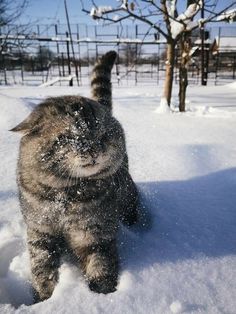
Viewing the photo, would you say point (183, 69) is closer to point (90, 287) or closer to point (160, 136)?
point (160, 136)

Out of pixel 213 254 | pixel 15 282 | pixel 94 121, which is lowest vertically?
pixel 15 282

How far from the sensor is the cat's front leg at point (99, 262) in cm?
170

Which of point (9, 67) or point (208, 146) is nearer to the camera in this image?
point (208, 146)

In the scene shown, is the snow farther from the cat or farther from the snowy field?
the cat

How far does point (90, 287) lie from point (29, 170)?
27.1 inches

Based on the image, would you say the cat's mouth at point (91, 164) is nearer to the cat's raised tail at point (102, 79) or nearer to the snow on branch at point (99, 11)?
the cat's raised tail at point (102, 79)

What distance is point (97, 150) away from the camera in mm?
1432

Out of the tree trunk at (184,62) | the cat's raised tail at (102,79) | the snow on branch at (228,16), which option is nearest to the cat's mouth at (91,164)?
the cat's raised tail at (102,79)

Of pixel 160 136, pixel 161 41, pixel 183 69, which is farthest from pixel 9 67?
pixel 160 136

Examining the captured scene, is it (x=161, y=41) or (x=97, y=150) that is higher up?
(x=161, y=41)

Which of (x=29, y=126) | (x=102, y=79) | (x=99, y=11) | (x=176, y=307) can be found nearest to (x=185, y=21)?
(x=99, y=11)

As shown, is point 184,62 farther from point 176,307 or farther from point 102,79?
point 176,307

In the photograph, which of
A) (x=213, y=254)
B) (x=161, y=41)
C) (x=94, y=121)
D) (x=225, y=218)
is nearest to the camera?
(x=94, y=121)

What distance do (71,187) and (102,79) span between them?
1.04m
